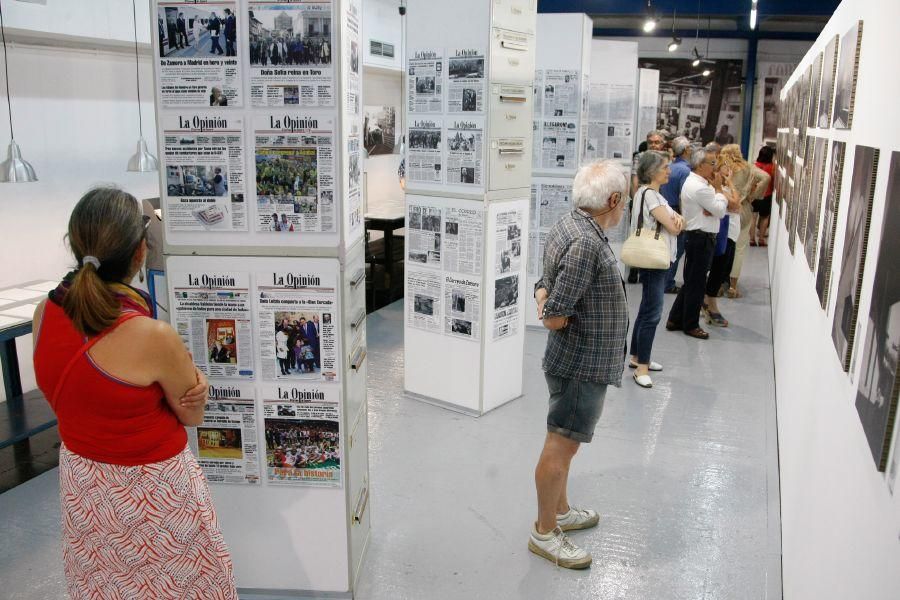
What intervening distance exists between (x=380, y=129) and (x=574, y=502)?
25.9ft

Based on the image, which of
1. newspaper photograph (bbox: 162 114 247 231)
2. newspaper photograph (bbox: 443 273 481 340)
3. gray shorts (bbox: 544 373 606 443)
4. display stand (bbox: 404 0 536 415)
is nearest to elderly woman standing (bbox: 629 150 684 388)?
display stand (bbox: 404 0 536 415)

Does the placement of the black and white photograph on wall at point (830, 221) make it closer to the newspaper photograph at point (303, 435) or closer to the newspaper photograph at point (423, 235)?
the newspaper photograph at point (303, 435)

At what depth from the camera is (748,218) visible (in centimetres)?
869

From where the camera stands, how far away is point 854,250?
6.25ft

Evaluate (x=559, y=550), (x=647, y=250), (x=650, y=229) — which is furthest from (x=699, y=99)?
(x=559, y=550)

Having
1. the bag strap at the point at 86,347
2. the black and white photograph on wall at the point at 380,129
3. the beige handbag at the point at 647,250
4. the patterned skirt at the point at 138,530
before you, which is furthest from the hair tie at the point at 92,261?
the black and white photograph on wall at the point at 380,129

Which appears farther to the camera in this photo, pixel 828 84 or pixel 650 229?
pixel 650 229

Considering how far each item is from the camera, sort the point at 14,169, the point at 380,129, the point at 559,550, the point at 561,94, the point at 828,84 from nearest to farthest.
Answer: the point at 559,550
the point at 828,84
the point at 14,169
the point at 561,94
the point at 380,129

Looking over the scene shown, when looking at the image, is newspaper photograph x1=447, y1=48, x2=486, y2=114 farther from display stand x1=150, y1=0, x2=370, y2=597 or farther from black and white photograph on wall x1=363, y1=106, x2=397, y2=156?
black and white photograph on wall x1=363, y1=106, x2=397, y2=156

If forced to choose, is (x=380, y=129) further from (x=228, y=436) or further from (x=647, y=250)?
(x=228, y=436)

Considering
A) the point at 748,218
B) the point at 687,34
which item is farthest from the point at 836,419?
the point at 687,34

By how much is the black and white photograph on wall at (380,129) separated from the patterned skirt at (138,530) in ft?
27.2

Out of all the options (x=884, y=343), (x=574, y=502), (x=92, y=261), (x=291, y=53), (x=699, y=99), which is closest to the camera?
(x=884, y=343)

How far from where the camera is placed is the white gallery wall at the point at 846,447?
1438 millimetres
